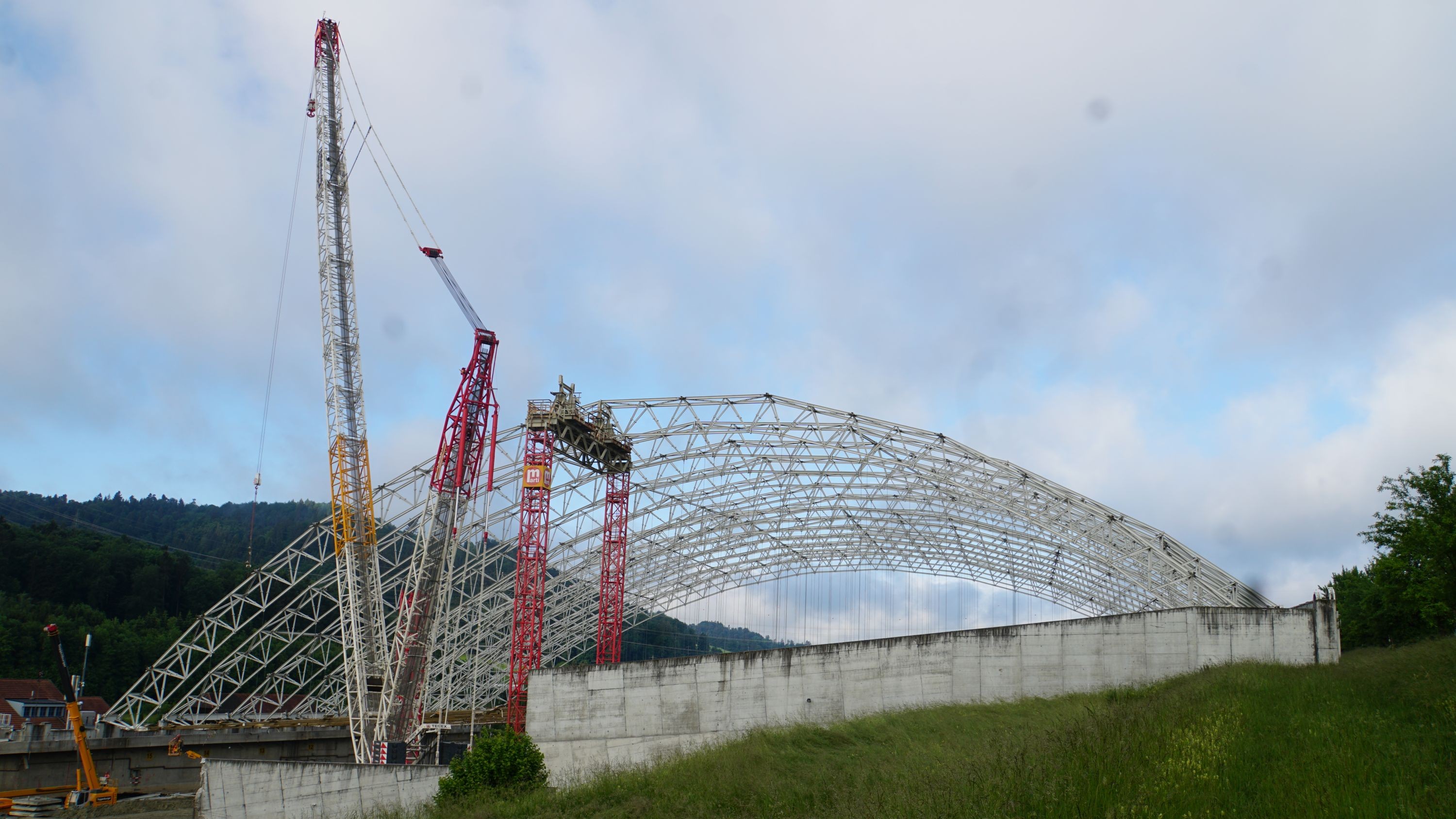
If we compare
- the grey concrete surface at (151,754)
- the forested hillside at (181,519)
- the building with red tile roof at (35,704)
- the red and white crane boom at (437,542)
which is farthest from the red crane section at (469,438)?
the forested hillside at (181,519)

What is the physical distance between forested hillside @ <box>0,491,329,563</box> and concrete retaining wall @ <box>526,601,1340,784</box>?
107 meters

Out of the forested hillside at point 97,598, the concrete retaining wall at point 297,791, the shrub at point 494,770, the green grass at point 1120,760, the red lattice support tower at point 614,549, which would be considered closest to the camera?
the green grass at point 1120,760

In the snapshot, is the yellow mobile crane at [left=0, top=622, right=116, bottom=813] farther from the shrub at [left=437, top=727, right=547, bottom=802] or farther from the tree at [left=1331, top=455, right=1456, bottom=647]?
the tree at [left=1331, top=455, right=1456, bottom=647]

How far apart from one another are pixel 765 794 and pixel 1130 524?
87.6ft

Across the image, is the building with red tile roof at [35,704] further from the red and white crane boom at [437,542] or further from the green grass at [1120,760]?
the green grass at [1120,760]

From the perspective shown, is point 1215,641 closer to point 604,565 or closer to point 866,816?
point 866,816

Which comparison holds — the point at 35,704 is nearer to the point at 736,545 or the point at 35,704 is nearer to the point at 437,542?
the point at 437,542

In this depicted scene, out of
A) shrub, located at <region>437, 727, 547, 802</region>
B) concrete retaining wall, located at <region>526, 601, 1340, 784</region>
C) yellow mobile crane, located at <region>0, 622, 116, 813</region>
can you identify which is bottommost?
yellow mobile crane, located at <region>0, 622, 116, 813</region>

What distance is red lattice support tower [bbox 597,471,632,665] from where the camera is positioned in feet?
139

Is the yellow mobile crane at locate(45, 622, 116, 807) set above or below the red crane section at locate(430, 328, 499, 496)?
below

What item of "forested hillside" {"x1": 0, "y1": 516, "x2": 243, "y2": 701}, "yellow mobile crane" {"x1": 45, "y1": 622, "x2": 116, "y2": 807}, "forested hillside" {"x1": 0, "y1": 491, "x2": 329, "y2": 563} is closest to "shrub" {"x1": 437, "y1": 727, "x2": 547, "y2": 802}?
"yellow mobile crane" {"x1": 45, "y1": 622, "x2": 116, "y2": 807}

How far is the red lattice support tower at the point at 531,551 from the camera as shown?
38.8m

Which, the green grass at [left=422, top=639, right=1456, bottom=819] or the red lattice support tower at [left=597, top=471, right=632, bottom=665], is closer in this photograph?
the green grass at [left=422, top=639, right=1456, bottom=819]

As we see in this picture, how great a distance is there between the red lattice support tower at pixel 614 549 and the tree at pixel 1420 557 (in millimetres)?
29937
